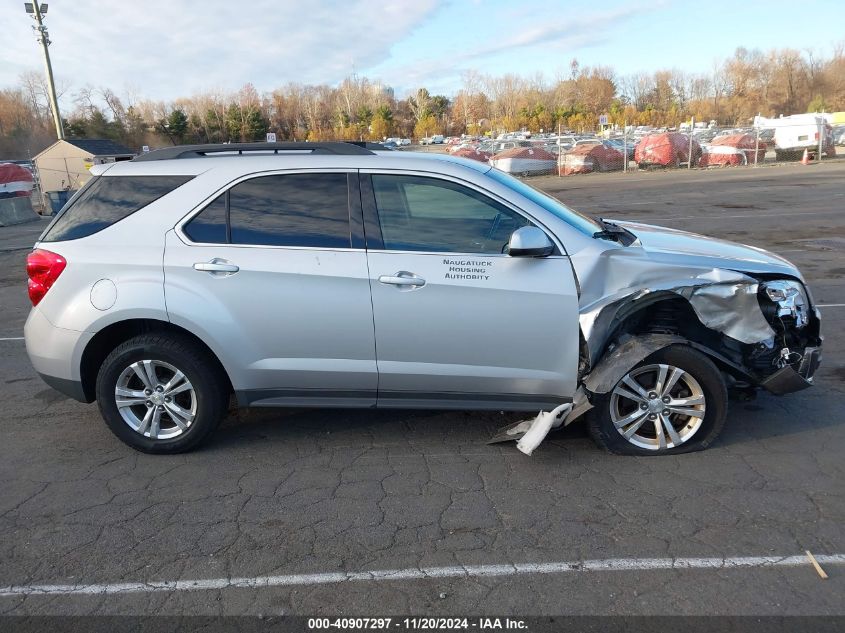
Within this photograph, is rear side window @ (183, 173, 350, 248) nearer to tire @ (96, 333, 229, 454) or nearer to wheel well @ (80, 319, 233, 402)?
wheel well @ (80, 319, 233, 402)

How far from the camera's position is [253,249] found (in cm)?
413

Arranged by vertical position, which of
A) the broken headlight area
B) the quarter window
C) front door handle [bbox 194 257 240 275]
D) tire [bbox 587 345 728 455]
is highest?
the quarter window

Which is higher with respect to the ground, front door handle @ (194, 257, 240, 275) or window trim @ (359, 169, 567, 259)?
window trim @ (359, 169, 567, 259)

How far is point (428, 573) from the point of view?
311 cm

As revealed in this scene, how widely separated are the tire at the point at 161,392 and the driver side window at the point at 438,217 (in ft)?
4.69

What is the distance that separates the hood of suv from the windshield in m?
0.38

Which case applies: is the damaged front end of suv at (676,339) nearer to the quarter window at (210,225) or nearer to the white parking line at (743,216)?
the quarter window at (210,225)

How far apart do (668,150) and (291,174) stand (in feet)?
104

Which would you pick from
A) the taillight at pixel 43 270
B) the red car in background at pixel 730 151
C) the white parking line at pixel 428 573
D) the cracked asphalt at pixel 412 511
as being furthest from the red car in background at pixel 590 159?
the white parking line at pixel 428 573

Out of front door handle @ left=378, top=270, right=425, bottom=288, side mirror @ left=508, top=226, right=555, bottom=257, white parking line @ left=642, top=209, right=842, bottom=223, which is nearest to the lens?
Result: side mirror @ left=508, top=226, right=555, bottom=257

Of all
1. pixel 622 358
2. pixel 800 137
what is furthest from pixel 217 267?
pixel 800 137

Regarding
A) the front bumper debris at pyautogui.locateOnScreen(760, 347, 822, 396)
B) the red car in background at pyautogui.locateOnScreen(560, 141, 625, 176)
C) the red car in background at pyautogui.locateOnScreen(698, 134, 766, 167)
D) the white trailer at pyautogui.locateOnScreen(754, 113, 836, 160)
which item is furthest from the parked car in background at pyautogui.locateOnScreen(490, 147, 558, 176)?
the front bumper debris at pyautogui.locateOnScreen(760, 347, 822, 396)

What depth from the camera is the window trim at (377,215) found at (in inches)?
159

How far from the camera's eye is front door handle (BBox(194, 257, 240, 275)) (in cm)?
409
